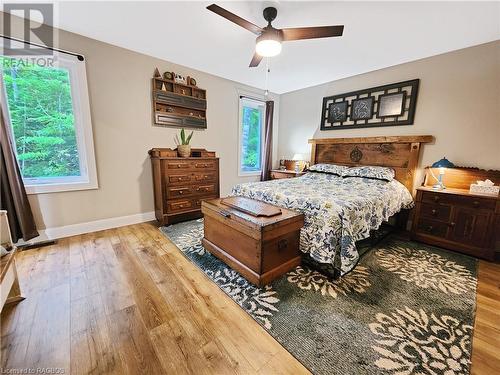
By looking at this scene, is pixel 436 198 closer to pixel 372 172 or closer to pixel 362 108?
pixel 372 172

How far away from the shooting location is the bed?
1898mm

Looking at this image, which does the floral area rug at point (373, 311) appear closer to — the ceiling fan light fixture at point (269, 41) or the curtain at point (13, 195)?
the curtain at point (13, 195)

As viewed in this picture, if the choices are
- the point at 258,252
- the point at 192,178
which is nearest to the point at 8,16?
the point at 192,178

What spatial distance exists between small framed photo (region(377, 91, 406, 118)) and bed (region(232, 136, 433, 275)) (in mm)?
401

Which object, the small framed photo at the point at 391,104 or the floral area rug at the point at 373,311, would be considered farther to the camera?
the small framed photo at the point at 391,104

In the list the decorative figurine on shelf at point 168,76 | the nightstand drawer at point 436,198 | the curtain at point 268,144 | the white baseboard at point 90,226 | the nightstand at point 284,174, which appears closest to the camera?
the nightstand drawer at point 436,198

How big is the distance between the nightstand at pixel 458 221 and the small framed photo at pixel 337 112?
5.89ft

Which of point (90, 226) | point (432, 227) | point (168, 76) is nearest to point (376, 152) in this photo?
point (432, 227)

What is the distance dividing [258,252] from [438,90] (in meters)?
3.29

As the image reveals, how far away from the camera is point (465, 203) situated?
241 centimetres

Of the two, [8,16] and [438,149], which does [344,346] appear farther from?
[8,16]

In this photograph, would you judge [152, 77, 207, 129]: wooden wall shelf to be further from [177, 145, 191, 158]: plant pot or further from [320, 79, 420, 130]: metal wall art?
[320, 79, 420, 130]: metal wall art

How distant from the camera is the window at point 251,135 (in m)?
4.47

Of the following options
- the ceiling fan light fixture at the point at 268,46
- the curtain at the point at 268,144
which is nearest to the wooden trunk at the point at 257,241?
the ceiling fan light fixture at the point at 268,46
